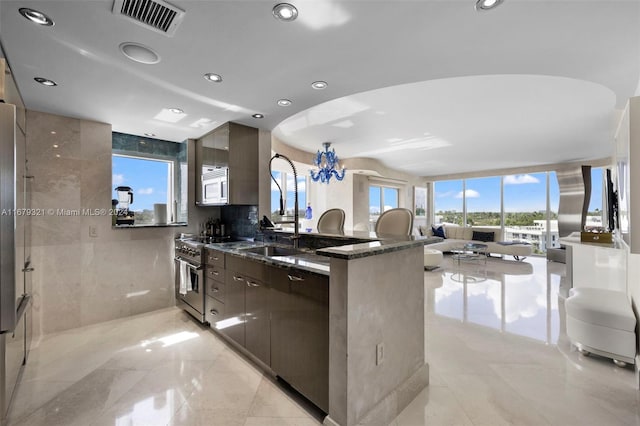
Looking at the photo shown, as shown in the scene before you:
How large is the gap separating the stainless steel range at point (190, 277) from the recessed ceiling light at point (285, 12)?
230cm

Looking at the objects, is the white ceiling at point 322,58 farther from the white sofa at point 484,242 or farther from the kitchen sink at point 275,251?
the white sofa at point 484,242

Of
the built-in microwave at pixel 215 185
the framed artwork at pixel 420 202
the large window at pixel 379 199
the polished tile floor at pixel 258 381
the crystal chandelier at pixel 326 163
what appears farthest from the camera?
the framed artwork at pixel 420 202

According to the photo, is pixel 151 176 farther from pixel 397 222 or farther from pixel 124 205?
pixel 397 222

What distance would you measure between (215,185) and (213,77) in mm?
1549

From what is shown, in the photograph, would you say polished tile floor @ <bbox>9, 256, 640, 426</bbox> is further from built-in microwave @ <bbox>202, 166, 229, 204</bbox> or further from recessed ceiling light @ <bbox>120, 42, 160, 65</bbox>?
recessed ceiling light @ <bbox>120, 42, 160, 65</bbox>

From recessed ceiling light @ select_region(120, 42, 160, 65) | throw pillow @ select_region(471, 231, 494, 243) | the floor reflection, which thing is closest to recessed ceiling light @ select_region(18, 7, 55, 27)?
recessed ceiling light @ select_region(120, 42, 160, 65)

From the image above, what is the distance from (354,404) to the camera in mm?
1436

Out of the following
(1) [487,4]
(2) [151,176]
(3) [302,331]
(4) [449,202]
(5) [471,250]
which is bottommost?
(5) [471,250]

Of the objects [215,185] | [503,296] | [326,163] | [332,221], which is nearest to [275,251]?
[332,221]

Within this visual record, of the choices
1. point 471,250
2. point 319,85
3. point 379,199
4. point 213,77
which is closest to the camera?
point 213,77

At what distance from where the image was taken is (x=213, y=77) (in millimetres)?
2121

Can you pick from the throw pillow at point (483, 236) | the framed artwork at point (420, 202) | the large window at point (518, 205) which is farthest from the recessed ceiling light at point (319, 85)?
the large window at point (518, 205)

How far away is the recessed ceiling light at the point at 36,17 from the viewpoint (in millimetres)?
1409

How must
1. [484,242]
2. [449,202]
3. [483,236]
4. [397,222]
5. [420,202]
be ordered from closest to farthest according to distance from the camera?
Answer: [397,222] < [484,242] < [483,236] < [449,202] < [420,202]
